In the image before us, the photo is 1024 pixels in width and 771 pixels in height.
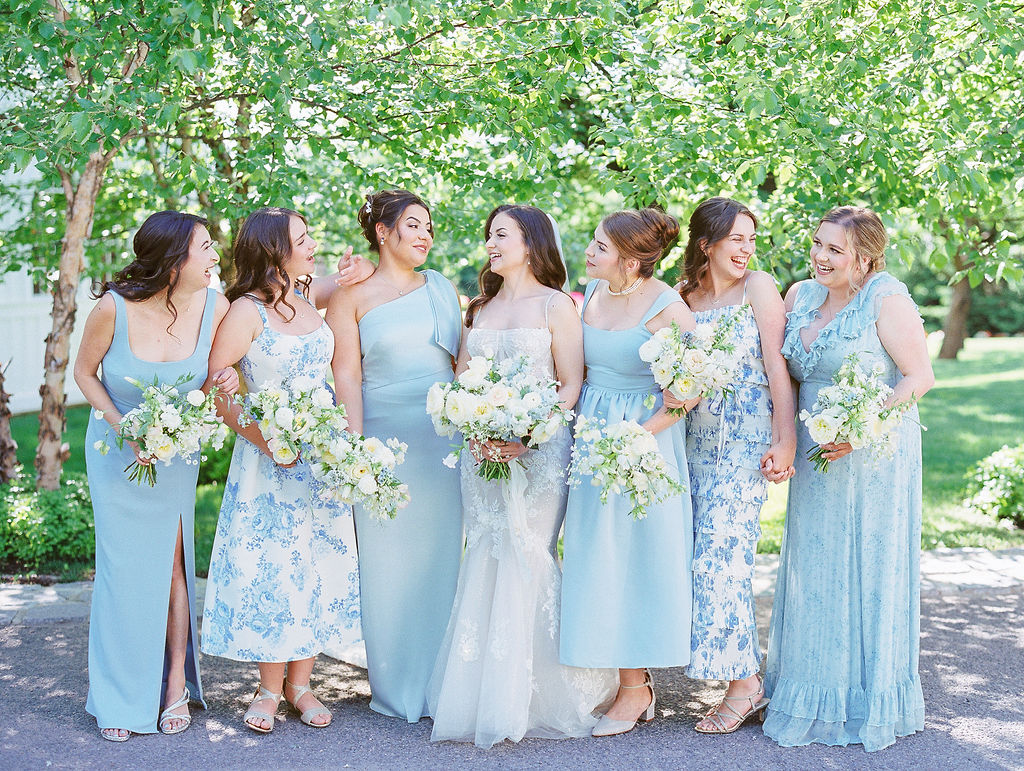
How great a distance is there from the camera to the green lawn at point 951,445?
792 centimetres

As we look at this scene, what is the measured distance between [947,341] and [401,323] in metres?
22.3

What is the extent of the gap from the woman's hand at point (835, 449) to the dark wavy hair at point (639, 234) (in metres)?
1.04

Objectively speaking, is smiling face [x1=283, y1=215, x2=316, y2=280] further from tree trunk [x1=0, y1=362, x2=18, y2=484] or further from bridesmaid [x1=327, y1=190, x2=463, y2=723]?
tree trunk [x1=0, y1=362, x2=18, y2=484]

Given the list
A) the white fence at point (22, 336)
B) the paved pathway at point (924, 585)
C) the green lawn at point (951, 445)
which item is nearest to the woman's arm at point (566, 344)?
the paved pathway at point (924, 585)

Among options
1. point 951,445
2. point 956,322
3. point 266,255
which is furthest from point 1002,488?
point 956,322

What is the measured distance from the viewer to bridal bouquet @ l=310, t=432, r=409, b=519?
411 centimetres

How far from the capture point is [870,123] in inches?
220

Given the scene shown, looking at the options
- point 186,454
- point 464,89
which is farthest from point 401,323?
point 464,89

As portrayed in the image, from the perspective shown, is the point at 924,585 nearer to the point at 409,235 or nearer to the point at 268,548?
the point at 409,235

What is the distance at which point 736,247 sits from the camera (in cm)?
440

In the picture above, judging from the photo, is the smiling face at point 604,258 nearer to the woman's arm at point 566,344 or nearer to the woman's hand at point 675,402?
the woman's arm at point 566,344

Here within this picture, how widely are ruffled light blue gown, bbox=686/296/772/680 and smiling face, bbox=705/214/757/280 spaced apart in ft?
0.58

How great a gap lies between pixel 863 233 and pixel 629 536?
1.61 meters

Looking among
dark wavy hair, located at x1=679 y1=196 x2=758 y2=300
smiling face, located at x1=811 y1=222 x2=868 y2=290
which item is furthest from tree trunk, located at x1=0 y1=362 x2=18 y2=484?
smiling face, located at x1=811 y1=222 x2=868 y2=290
